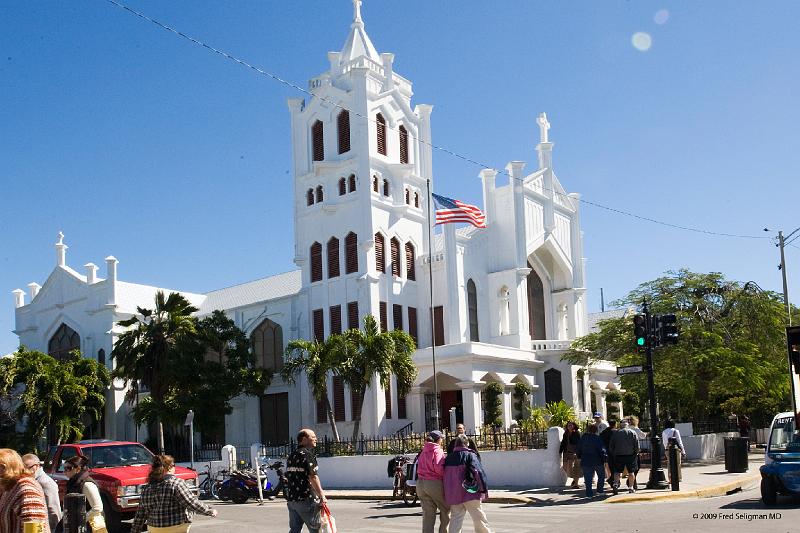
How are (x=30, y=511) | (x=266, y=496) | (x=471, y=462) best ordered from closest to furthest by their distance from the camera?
(x=30, y=511)
(x=471, y=462)
(x=266, y=496)

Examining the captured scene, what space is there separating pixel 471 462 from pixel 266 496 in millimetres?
15564

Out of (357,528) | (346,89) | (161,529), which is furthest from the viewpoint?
(346,89)

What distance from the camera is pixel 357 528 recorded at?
1670 centimetres

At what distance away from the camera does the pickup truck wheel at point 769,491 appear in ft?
52.3

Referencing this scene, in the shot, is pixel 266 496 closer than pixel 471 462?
No

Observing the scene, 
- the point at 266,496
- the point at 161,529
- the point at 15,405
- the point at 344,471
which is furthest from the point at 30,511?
the point at 15,405

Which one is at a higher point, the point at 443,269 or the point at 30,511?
the point at 443,269

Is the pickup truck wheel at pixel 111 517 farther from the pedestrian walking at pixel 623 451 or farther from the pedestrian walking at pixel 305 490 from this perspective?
the pedestrian walking at pixel 623 451

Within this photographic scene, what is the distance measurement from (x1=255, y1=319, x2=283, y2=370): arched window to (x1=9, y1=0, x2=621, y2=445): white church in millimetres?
83

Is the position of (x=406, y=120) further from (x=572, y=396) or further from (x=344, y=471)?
(x=344, y=471)

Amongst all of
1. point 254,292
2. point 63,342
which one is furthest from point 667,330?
point 63,342

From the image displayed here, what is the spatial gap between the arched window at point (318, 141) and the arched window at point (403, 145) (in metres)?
4.07

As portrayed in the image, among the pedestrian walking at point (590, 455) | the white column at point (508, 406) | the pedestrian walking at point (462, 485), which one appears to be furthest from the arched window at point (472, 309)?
the pedestrian walking at point (462, 485)

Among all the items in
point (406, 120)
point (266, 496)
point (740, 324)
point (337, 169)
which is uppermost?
point (406, 120)
